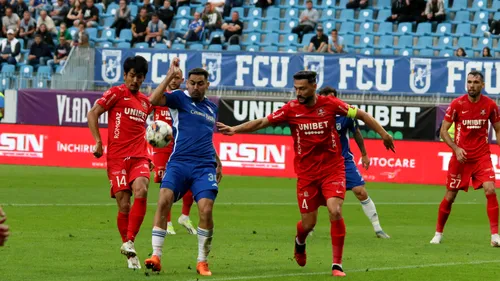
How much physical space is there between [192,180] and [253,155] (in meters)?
18.1

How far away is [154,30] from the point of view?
35.7 metres

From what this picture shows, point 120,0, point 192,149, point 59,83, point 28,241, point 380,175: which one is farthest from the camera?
point 120,0

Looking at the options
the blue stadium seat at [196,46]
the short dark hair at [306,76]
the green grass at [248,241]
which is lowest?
the green grass at [248,241]

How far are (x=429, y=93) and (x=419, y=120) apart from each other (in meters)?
0.91

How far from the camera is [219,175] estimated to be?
12.4 m

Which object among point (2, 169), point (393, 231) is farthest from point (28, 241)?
point (2, 169)

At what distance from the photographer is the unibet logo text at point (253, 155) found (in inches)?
1161

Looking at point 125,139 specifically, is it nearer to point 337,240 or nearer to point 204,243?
point 204,243

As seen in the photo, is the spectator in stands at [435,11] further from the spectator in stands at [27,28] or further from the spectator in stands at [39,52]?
the spectator in stands at [27,28]

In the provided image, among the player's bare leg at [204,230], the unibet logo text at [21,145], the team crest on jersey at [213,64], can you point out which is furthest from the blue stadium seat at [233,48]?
the player's bare leg at [204,230]

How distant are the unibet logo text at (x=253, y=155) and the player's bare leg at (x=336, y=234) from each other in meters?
17.8

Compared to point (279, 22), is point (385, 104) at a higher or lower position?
lower

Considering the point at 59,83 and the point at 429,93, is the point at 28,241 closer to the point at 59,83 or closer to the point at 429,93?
the point at 429,93

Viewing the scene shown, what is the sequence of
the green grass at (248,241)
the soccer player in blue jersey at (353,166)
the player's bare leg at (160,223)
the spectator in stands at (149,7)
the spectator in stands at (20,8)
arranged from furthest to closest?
the spectator in stands at (20,8)
the spectator in stands at (149,7)
the soccer player in blue jersey at (353,166)
the green grass at (248,241)
the player's bare leg at (160,223)
